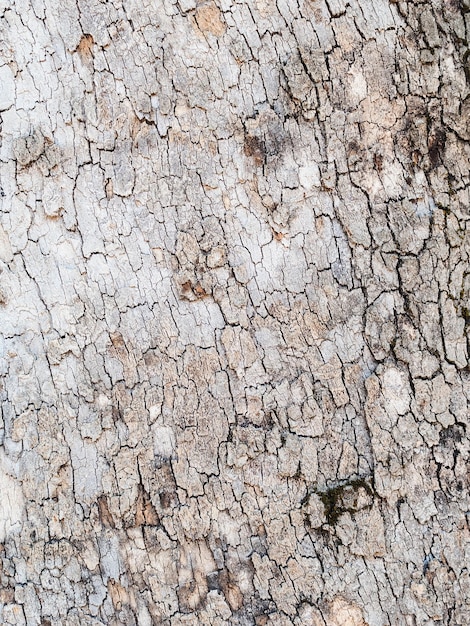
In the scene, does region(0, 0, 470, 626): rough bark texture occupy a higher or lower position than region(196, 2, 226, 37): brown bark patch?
lower

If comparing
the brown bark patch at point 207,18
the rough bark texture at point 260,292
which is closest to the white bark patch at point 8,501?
the rough bark texture at point 260,292

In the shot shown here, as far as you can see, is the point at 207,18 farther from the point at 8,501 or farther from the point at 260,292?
the point at 8,501

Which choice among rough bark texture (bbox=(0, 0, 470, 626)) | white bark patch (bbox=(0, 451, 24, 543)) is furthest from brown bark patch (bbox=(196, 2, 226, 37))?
white bark patch (bbox=(0, 451, 24, 543))

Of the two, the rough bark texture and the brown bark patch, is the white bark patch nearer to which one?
the rough bark texture

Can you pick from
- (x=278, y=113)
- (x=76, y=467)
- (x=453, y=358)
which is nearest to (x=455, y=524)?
(x=453, y=358)

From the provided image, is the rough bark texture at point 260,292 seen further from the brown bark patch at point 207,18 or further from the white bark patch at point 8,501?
the white bark patch at point 8,501

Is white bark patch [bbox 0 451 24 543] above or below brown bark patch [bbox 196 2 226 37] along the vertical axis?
below

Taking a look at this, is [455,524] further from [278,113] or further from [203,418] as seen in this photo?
[278,113]

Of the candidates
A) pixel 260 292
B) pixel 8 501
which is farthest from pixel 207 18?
pixel 8 501
